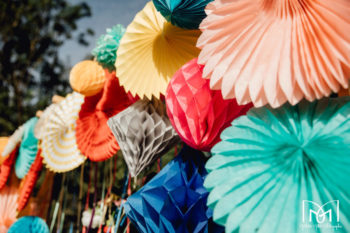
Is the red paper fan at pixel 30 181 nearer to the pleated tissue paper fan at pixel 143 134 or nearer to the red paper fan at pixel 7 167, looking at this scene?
the red paper fan at pixel 7 167

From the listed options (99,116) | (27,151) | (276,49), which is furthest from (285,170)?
(27,151)

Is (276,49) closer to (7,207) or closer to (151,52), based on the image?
(151,52)

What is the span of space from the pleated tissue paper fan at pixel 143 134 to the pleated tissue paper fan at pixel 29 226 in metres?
0.59

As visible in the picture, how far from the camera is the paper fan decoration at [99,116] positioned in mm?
797

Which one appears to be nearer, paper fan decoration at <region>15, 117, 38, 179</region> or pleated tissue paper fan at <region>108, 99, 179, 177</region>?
pleated tissue paper fan at <region>108, 99, 179, 177</region>

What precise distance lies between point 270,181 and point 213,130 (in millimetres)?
138

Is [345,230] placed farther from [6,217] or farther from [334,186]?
[6,217]

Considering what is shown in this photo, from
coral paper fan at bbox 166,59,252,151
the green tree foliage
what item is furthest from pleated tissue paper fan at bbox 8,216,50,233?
the green tree foliage

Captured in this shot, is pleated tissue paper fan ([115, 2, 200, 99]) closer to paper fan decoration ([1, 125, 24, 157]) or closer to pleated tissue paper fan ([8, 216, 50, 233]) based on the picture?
pleated tissue paper fan ([8, 216, 50, 233])

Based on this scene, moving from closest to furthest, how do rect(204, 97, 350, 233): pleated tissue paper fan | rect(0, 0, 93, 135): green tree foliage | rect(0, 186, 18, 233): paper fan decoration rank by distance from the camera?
rect(204, 97, 350, 233): pleated tissue paper fan
rect(0, 186, 18, 233): paper fan decoration
rect(0, 0, 93, 135): green tree foliage

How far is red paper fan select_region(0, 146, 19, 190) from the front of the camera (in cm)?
120

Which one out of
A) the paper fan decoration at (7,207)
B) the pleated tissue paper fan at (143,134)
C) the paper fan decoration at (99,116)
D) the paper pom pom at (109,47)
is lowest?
the paper fan decoration at (7,207)

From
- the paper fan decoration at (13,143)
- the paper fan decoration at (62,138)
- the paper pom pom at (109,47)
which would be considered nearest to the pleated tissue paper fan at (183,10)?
the paper pom pom at (109,47)

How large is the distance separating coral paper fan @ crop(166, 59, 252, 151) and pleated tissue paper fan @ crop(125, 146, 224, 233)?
62 mm
